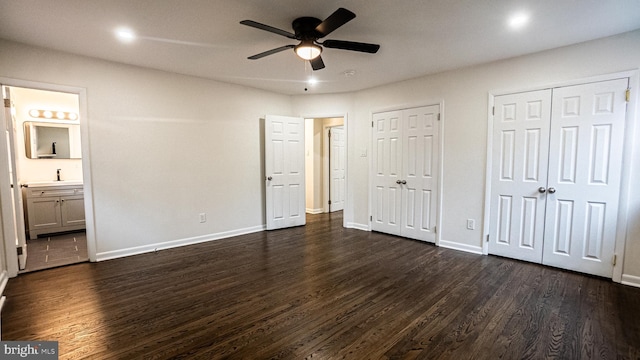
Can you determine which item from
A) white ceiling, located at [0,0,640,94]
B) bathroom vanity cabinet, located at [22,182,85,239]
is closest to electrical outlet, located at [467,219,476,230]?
white ceiling, located at [0,0,640,94]

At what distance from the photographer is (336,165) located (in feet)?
22.3

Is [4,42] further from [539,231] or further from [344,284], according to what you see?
[539,231]

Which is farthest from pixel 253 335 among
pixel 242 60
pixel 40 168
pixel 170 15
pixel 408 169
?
pixel 40 168

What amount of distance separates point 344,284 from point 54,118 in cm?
563

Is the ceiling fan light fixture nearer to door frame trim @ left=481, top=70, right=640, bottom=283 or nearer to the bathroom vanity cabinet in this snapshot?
door frame trim @ left=481, top=70, right=640, bottom=283

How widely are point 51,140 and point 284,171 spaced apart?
402cm

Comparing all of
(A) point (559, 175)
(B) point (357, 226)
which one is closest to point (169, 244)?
(B) point (357, 226)

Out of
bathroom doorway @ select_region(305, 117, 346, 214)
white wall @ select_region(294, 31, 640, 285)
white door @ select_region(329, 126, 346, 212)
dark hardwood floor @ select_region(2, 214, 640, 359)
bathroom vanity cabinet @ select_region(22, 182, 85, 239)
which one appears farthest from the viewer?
white door @ select_region(329, 126, 346, 212)

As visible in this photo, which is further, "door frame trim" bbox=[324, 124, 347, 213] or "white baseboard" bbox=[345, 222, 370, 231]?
"door frame trim" bbox=[324, 124, 347, 213]

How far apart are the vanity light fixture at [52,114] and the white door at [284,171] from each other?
3.49 meters

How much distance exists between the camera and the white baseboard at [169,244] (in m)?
3.60

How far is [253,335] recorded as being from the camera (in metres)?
2.03

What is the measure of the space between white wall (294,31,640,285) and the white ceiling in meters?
0.16

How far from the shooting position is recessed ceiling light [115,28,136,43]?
2.69 meters
